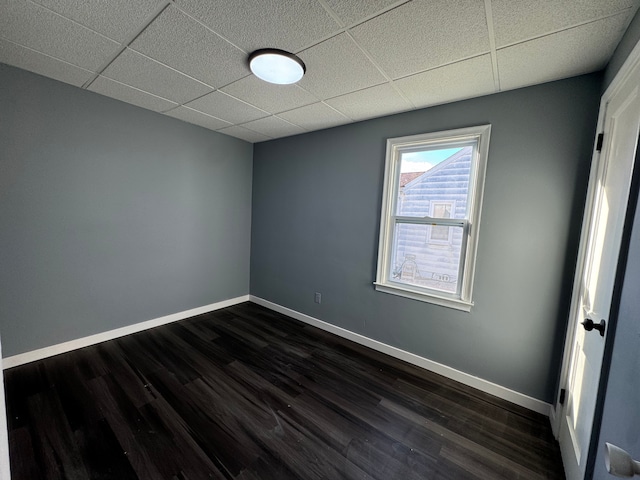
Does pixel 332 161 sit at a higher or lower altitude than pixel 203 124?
lower

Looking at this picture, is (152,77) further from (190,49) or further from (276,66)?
(276,66)

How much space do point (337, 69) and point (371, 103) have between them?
63 centimetres

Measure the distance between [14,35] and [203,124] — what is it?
1637 mm

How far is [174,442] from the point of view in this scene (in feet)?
5.16

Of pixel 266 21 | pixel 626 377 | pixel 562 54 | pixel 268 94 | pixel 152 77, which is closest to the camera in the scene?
pixel 626 377

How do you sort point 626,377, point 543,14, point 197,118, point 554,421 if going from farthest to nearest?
Result: point 197,118 → point 554,421 → point 543,14 → point 626,377

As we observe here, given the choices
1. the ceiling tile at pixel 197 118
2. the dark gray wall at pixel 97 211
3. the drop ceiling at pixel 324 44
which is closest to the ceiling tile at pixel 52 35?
the drop ceiling at pixel 324 44

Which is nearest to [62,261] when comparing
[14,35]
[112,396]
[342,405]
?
[112,396]

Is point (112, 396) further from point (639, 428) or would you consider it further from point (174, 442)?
point (639, 428)

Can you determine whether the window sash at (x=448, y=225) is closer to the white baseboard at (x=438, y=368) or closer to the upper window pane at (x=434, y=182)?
the upper window pane at (x=434, y=182)

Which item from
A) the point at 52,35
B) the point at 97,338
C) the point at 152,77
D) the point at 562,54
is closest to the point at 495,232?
the point at 562,54

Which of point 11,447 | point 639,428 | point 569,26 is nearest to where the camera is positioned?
point 639,428

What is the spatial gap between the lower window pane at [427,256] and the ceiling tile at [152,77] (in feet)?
7.65

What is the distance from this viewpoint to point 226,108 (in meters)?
2.63
